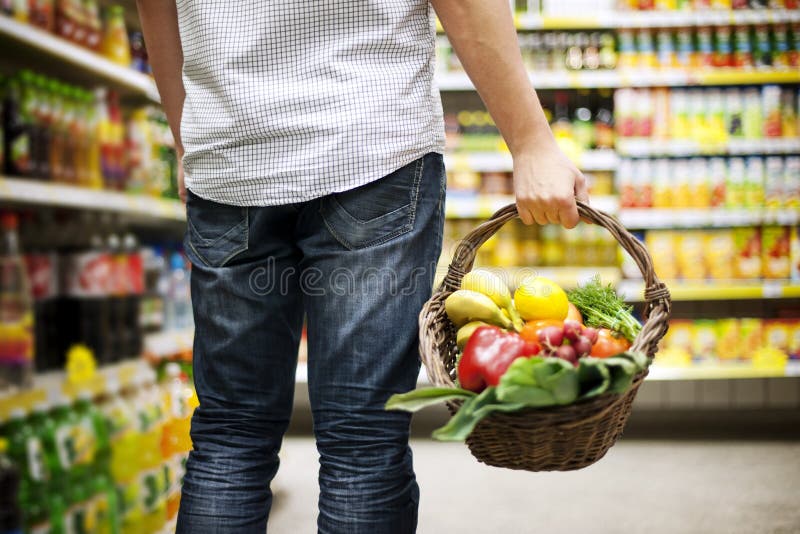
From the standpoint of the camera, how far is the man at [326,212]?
0.98 meters

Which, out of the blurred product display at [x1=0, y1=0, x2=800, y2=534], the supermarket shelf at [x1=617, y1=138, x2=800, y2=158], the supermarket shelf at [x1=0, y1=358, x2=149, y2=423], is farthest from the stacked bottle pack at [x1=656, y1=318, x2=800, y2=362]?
the supermarket shelf at [x1=0, y1=358, x2=149, y2=423]

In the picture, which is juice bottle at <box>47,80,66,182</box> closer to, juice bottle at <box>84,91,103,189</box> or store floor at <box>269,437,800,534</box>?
juice bottle at <box>84,91,103,189</box>

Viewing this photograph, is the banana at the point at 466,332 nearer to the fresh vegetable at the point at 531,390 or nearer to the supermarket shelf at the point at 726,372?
the fresh vegetable at the point at 531,390

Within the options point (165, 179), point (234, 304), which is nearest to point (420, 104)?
point (234, 304)

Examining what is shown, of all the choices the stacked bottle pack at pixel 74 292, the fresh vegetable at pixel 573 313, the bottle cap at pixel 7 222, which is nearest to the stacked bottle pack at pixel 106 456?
the stacked bottle pack at pixel 74 292

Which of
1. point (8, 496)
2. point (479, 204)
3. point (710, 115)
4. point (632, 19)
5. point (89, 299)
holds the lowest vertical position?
point (8, 496)

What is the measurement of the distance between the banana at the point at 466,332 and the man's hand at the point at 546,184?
17 cm

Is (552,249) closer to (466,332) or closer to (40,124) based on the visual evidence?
(40,124)

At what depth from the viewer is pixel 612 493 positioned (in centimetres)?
256

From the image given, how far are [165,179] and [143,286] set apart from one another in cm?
43

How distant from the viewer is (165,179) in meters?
2.49

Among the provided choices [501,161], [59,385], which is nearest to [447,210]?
[501,161]

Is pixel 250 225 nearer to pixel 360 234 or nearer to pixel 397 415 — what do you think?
pixel 360 234

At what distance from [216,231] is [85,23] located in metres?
1.20
